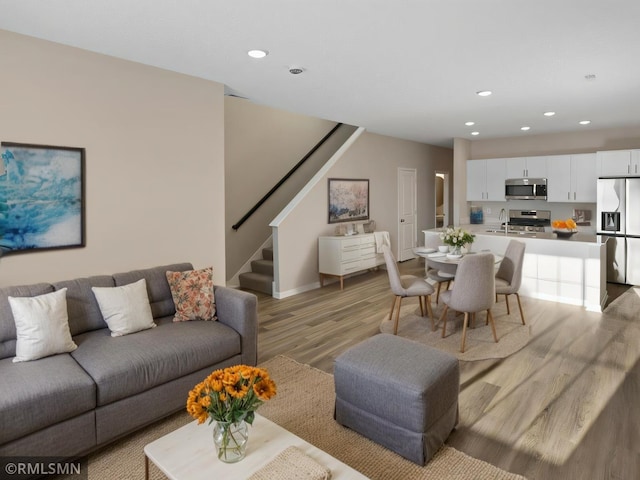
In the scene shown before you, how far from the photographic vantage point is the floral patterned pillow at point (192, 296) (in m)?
3.19

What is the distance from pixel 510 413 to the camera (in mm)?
2742

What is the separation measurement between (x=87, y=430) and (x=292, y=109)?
14.1ft

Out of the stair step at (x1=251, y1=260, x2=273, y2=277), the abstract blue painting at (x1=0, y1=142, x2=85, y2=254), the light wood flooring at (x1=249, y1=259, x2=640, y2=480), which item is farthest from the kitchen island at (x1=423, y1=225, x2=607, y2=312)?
the abstract blue painting at (x1=0, y1=142, x2=85, y2=254)

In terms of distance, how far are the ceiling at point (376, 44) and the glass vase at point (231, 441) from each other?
235cm

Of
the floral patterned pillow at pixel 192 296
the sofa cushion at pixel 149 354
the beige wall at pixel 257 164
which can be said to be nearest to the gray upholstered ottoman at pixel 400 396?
the sofa cushion at pixel 149 354

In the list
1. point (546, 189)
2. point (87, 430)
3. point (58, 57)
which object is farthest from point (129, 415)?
point (546, 189)

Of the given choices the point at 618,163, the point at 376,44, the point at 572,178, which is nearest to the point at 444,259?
the point at 376,44

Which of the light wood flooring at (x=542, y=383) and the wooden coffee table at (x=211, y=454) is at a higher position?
the wooden coffee table at (x=211, y=454)

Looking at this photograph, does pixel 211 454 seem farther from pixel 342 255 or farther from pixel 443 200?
pixel 443 200

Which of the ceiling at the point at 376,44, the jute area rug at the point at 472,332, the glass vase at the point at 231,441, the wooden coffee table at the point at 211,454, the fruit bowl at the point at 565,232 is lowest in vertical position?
the jute area rug at the point at 472,332

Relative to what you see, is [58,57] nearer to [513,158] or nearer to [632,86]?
[632,86]

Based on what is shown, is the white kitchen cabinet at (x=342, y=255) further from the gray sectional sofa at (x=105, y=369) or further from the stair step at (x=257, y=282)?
the gray sectional sofa at (x=105, y=369)

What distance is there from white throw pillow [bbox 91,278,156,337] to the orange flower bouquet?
Result: 4.55 feet

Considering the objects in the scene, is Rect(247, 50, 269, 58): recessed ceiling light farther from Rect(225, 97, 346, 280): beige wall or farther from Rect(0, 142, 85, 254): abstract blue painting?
Rect(225, 97, 346, 280): beige wall
